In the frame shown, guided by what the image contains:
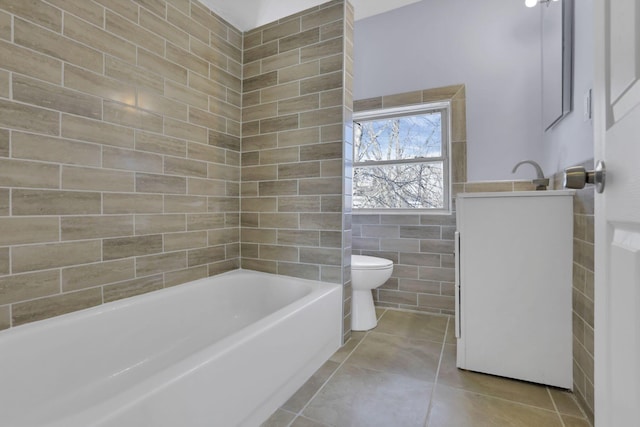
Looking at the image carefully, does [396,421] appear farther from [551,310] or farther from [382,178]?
[382,178]

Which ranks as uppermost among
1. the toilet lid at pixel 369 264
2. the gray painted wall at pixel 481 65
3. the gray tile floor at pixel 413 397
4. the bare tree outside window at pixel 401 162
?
the gray painted wall at pixel 481 65

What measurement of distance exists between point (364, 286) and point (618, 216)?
1852 millimetres

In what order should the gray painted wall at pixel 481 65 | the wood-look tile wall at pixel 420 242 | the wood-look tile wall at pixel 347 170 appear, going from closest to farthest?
the wood-look tile wall at pixel 347 170, the gray painted wall at pixel 481 65, the wood-look tile wall at pixel 420 242

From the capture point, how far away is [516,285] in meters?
1.63

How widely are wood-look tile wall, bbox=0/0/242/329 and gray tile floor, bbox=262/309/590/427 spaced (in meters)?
1.08

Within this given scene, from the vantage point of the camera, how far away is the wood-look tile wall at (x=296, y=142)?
205 cm

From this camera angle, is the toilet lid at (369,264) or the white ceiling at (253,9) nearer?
the white ceiling at (253,9)

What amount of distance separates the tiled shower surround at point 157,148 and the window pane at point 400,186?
3.39ft

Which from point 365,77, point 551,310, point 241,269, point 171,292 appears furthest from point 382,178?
point 171,292

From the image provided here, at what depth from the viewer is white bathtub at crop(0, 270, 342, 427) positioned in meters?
0.89

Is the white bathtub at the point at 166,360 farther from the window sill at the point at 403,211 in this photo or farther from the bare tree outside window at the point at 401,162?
the bare tree outside window at the point at 401,162

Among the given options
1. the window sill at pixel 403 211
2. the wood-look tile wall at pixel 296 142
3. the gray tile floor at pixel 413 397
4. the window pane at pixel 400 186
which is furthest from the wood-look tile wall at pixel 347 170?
the window pane at pixel 400 186

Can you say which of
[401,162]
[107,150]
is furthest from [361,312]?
[107,150]

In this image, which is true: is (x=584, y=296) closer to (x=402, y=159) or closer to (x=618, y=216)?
(x=618, y=216)
